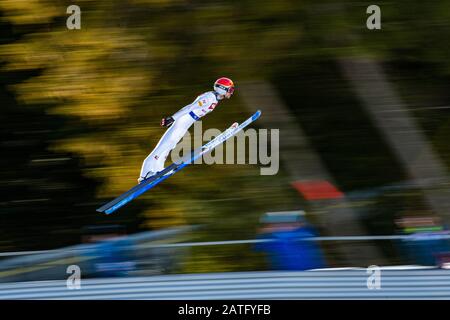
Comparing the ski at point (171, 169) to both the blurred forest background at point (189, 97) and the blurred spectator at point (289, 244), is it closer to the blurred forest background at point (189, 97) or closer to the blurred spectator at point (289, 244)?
the blurred forest background at point (189, 97)

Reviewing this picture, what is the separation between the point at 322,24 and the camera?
6.13 m

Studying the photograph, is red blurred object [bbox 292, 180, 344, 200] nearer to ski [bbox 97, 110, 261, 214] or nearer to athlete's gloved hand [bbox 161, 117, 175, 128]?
ski [bbox 97, 110, 261, 214]

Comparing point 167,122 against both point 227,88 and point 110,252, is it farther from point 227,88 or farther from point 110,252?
point 110,252

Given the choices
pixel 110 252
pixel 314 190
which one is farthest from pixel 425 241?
pixel 110 252

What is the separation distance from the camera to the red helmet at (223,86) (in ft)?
20.6

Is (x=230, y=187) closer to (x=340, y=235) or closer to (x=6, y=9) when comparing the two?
(x=340, y=235)

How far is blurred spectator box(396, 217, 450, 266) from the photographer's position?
19.6 feet

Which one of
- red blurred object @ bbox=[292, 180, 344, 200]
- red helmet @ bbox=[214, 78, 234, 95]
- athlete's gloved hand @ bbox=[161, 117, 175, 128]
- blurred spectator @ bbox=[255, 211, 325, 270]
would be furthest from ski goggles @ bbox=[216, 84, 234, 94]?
blurred spectator @ bbox=[255, 211, 325, 270]

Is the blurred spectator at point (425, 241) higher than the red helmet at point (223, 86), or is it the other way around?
the red helmet at point (223, 86)

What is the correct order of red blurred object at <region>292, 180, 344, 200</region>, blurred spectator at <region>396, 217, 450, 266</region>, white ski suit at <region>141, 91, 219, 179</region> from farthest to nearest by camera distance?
red blurred object at <region>292, 180, 344, 200</region> < white ski suit at <region>141, 91, 219, 179</region> < blurred spectator at <region>396, 217, 450, 266</region>

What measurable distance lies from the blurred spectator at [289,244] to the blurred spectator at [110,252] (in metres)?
0.89

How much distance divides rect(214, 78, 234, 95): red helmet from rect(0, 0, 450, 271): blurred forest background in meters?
0.06

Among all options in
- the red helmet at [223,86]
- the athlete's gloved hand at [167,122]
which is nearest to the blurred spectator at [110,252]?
the athlete's gloved hand at [167,122]

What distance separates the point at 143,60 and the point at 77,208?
114 cm
